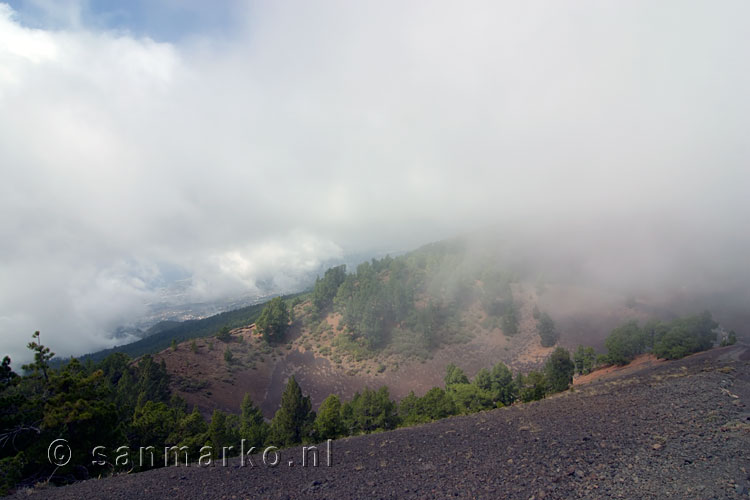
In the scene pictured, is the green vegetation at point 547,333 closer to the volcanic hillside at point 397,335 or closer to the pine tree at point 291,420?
the volcanic hillside at point 397,335

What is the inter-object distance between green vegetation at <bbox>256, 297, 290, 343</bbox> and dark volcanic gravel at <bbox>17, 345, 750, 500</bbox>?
198ft

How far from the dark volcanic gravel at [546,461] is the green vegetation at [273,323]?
198 feet

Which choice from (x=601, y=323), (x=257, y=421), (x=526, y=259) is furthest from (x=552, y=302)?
(x=257, y=421)

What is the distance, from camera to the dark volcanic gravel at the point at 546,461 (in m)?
7.18

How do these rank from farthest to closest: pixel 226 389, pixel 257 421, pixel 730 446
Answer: pixel 226 389 < pixel 257 421 < pixel 730 446

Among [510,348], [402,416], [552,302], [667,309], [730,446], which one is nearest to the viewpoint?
[730,446]

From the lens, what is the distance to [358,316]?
70.2 m

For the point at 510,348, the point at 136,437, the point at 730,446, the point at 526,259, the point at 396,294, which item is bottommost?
the point at 510,348

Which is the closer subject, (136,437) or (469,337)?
(136,437)

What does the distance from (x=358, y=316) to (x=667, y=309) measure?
71.1 meters

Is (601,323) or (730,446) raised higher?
(730,446)

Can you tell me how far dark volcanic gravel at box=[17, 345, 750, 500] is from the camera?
23.6ft

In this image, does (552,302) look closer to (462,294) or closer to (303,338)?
(462,294)

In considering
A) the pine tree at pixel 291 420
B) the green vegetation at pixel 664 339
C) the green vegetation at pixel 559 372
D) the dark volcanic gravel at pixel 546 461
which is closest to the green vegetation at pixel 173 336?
the pine tree at pixel 291 420
